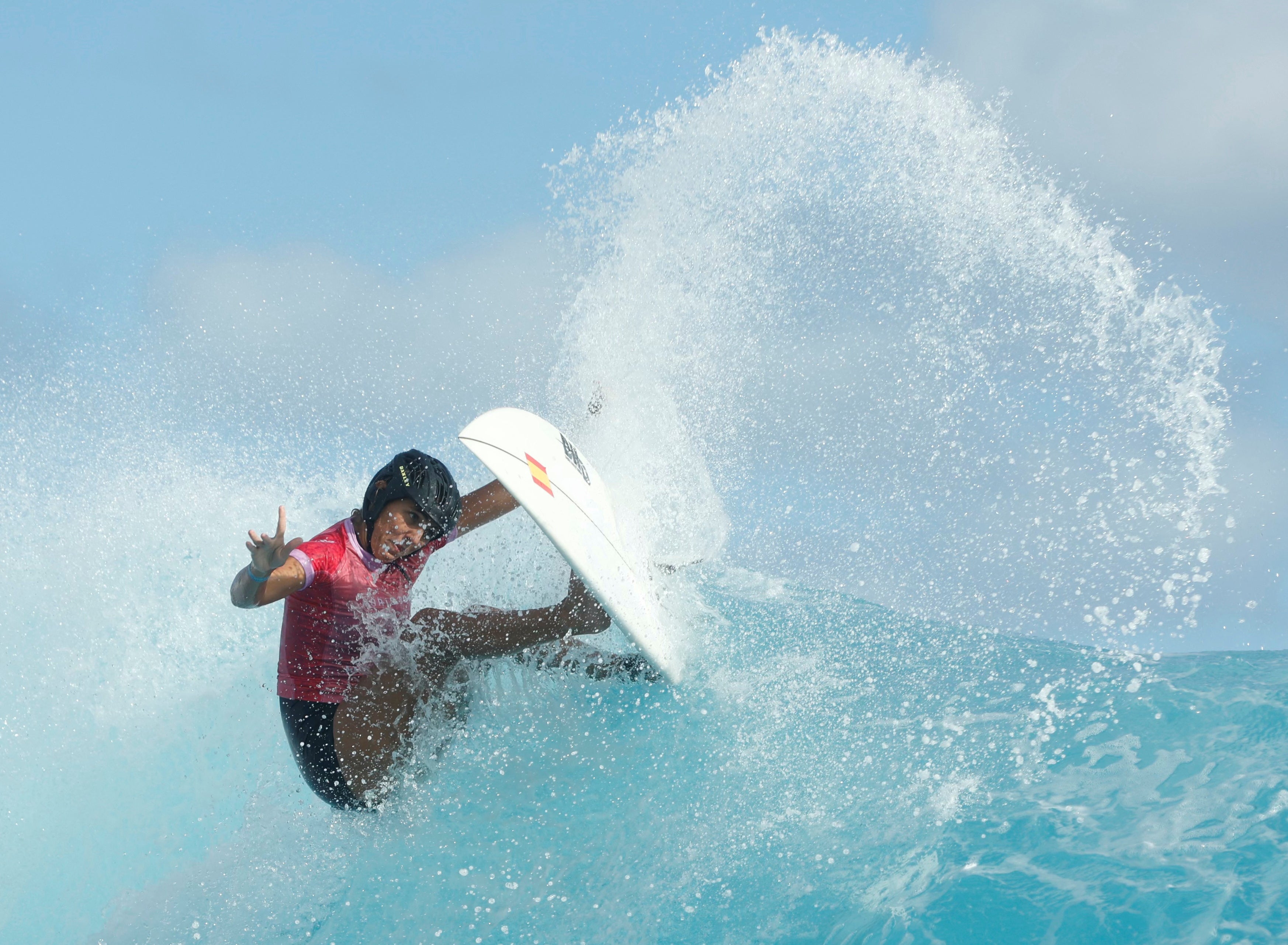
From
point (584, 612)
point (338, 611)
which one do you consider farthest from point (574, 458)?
point (338, 611)

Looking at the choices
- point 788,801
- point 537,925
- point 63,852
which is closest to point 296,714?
point 537,925

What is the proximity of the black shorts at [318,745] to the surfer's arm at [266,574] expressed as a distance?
0.76m

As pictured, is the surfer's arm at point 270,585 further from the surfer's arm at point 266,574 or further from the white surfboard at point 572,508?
the white surfboard at point 572,508

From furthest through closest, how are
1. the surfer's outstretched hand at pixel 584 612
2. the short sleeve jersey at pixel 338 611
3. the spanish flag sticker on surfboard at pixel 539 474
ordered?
the surfer's outstretched hand at pixel 584 612 → the spanish flag sticker on surfboard at pixel 539 474 → the short sleeve jersey at pixel 338 611

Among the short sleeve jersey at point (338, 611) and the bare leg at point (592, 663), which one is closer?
the short sleeve jersey at point (338, 611)

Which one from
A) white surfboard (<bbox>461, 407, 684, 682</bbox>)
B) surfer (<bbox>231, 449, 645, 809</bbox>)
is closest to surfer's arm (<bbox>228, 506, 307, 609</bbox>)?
surfer (<bbox>231, 449, 645, 809</bbox>)

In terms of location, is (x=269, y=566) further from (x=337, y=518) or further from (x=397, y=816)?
(x=337, y=518)

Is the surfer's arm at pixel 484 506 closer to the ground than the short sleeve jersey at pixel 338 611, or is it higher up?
higher up

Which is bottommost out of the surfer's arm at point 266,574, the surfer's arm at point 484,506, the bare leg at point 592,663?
the bare leg at point 592,663

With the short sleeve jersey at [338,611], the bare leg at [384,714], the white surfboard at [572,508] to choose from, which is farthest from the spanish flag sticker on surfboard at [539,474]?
the bare leg at [384,714]

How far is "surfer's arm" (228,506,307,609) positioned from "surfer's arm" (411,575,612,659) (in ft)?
2.41

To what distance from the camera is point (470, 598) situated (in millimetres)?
5277

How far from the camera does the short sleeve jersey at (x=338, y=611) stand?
3500 mm

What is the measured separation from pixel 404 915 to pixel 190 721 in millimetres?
2935
